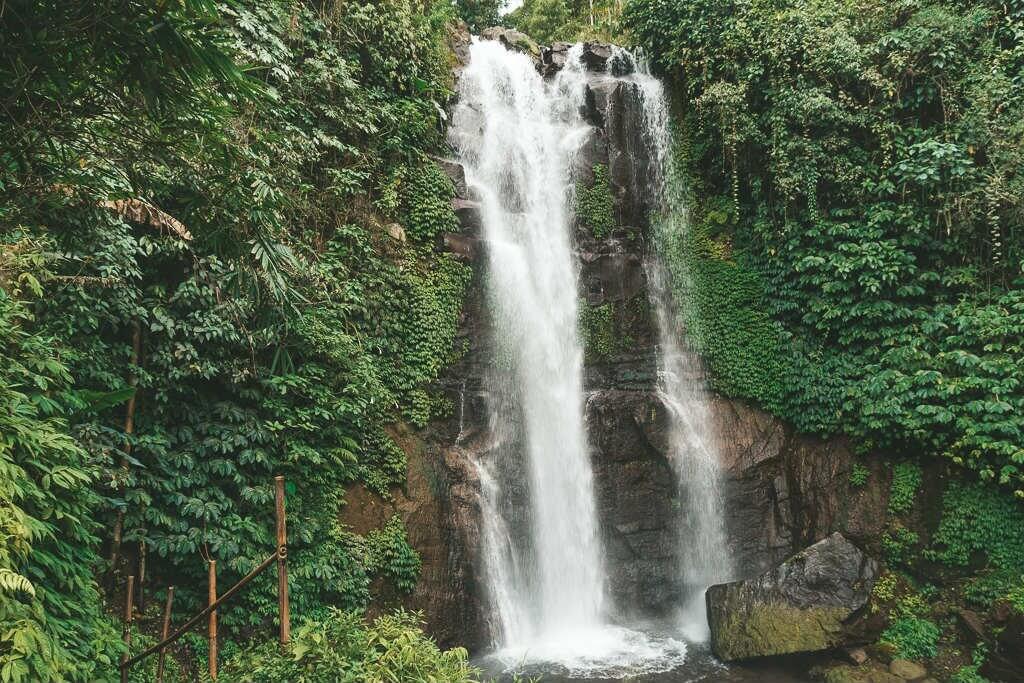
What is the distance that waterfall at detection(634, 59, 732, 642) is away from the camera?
9.75m

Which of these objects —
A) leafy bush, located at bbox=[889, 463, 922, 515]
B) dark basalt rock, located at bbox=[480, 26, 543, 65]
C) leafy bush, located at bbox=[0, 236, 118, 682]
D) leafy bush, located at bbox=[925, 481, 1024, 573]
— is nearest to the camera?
leafy bush, located at bbox=[0, 236, 118, 682]

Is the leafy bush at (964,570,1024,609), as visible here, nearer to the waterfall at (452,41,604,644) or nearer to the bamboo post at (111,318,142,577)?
the waterfall at (452,41,604,644)

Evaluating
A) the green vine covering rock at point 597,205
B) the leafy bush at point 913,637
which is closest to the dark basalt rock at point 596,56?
the green vine covering rock at point 597,205

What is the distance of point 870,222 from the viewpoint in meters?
9.83

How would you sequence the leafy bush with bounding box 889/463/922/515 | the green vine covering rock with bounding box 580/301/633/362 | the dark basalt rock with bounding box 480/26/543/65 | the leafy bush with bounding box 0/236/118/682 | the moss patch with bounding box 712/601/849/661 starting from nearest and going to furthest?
the leafy bush with bounding box 0/236/118/682, the moss patch with bounding box 712/601/849/661, the leafy bush with bounding box 889/463/922/515, the green vine covering rock with bounding box 580/301/633/362, the dark basalt rock with bounding box 480/26/543/65

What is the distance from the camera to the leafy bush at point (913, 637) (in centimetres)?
822

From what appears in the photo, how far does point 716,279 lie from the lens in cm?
1124

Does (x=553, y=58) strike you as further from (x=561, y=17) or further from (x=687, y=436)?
(x=687, y=436)

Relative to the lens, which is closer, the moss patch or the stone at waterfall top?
the moss patch

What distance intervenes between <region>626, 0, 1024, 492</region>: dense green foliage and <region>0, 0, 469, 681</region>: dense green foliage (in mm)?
5057

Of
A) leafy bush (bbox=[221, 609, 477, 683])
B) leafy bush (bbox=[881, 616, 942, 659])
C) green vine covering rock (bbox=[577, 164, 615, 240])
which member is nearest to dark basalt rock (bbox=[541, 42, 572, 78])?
green vine covering rock (bbox=[577, 164, 615, 240])

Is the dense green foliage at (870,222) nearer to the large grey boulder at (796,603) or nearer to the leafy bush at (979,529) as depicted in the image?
the leafy bush at (979,529)

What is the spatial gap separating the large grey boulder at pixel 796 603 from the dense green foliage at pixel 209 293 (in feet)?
13.7

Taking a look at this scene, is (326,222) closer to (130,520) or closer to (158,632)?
(130,520)
